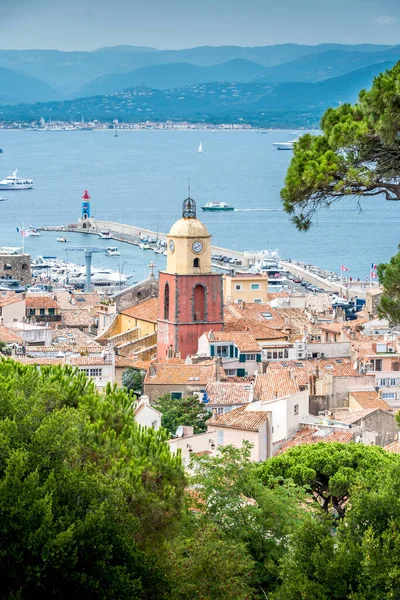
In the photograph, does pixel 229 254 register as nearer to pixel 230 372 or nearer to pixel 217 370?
pixel 230 372

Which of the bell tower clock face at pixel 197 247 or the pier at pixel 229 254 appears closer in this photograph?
the bell tower clock face at pixel 197 247

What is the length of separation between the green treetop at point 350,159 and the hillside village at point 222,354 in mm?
12334

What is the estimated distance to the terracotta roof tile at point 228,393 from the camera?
30312mm

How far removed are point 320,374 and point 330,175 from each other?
21.5 meters

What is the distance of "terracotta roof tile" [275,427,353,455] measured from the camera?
81.2 feet

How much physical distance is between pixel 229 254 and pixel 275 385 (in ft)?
189

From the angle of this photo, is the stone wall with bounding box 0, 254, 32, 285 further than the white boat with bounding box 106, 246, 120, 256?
No

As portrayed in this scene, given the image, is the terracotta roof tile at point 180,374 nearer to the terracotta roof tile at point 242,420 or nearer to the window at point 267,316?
the terracotta roof tile at point 242,420

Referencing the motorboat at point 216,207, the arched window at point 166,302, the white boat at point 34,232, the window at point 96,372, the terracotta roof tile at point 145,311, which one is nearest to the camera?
the window at point 96,372

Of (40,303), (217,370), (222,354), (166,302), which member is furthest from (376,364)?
(40,303)

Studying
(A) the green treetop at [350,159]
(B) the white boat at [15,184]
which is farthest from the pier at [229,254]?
(B) the white boat at [15,184]

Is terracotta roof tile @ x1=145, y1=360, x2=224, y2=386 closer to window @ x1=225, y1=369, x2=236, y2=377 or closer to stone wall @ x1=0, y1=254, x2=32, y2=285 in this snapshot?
window @ x1=225, y1=369, x2=236, y2=377

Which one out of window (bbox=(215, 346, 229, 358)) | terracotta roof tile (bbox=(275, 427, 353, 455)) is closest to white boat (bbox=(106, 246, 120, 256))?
window (bbox=(215, 346, 229, 358))

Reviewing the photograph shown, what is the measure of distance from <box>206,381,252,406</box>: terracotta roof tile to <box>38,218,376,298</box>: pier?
31.5 metres
